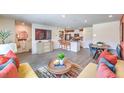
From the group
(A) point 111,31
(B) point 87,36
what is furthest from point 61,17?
(B) point 87,36

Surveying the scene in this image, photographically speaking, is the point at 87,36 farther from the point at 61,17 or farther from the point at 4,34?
the point at 4,34

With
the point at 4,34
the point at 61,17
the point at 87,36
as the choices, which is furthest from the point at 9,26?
the point at 87,36

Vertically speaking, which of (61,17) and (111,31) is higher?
(61,17)

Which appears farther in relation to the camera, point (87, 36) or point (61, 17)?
point (87, 36)

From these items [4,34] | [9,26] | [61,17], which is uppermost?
[61,17]

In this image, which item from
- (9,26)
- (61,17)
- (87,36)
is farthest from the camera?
(87,36)

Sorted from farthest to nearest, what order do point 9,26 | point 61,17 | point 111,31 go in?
point 61,17 → point 111,31 → point 9,26

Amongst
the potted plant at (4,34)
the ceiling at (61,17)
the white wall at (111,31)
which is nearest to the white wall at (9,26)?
the potted plant at (4,34)
